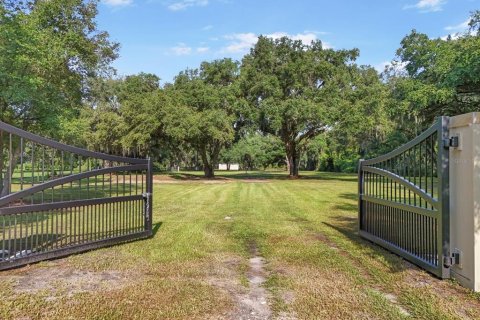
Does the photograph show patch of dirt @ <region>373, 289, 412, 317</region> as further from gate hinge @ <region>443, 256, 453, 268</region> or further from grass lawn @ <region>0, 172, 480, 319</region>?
gate hinge @ <region>443, 256, 453, 268</region>

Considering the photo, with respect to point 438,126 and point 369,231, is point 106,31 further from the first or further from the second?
point 438,126

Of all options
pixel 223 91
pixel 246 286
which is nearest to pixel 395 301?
pixel 246 286

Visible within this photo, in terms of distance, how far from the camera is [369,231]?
659cm

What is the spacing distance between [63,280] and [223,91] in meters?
22.5

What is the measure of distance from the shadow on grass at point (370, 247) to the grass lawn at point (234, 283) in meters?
0.02

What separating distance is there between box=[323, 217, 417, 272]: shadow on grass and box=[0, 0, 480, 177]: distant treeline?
8.65 meters

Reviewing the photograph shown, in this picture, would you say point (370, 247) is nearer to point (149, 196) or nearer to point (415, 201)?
point (415, 201)

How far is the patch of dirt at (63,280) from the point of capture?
3.94 metres

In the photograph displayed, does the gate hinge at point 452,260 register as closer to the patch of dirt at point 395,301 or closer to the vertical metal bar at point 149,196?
the patch of dirt at point 395,301

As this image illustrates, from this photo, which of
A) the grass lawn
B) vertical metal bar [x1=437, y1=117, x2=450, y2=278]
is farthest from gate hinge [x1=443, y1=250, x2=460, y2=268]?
the grass lawn

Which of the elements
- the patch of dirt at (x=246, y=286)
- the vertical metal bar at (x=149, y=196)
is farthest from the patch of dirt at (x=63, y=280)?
the vertical metal bar at (x=149, y=196)

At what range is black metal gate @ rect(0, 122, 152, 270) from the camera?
4711 millimetres

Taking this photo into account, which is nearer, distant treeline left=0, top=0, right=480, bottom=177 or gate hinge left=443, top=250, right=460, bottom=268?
gate hinge left=443, top=250, right=460, bottom=268

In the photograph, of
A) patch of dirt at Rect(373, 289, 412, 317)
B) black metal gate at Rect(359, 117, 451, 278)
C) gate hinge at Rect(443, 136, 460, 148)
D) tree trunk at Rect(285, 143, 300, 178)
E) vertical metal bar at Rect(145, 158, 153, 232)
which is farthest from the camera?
tree trunk at Rect(285, 143, 300, 178)
